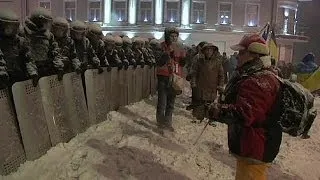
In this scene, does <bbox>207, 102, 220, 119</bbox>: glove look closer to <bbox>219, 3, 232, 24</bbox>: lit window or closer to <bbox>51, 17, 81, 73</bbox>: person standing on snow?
<bbox>51, 17, 81, 73</bbox>: person standing on snow

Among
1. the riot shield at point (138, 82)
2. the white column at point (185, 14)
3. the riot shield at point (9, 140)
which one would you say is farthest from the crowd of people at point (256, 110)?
the white column at point (185, 14)

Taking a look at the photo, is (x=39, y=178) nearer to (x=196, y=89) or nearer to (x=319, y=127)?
(x=196, y=89)

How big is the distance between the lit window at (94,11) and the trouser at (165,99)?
36250 mm

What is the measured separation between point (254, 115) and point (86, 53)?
16.4 ft

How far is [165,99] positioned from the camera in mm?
8859

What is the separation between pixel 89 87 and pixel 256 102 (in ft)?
15.7

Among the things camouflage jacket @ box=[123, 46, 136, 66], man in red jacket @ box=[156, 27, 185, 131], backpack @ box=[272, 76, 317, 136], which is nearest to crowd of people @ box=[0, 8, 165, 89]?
man in red jacket @ box=[156, 27, 185, 131]

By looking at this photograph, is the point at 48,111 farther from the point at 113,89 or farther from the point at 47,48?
the point at 113,89

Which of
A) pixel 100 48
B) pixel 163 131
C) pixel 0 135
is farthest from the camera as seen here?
pixel 100 48

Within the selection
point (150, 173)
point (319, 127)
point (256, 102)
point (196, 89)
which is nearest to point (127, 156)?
point (150, 173)

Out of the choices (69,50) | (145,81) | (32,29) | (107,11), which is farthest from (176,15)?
(32,29)

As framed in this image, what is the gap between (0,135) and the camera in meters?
4.95

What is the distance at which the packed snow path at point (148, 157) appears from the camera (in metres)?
5.65

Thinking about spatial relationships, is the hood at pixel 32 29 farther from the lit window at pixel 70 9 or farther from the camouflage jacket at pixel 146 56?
the lit window at pixel 70 9
